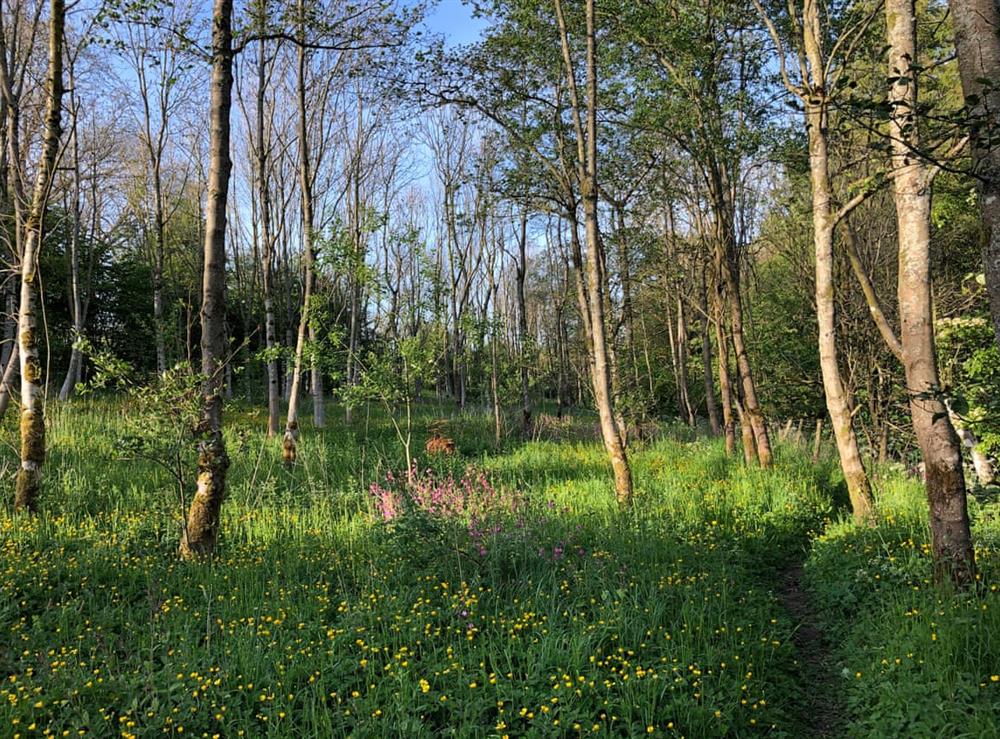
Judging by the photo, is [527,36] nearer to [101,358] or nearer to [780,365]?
[101,358]

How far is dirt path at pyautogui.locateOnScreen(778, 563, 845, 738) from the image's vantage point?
143 inches

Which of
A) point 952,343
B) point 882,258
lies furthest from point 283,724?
point 882,258

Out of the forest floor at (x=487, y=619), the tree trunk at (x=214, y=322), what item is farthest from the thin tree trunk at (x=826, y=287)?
the tree trunk at (x=214, y=322)

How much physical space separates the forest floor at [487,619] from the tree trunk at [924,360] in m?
0.42

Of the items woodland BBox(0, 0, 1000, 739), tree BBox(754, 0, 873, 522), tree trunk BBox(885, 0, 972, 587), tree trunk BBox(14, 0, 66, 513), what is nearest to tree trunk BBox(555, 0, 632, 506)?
woodland BBox(0, 0, 1000, 739)

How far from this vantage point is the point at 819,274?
22.1 feet

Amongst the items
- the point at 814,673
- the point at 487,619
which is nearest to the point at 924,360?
the point at 814,673

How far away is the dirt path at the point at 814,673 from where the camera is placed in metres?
3.62

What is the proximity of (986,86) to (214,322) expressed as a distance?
5.80 meters

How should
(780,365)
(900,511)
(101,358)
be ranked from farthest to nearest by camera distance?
(780,365) → (900,511) → (101,358)

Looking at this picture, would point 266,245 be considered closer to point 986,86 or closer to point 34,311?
point 34,311

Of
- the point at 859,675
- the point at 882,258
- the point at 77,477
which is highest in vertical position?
the point at 882,258

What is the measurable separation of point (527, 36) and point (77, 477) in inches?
379

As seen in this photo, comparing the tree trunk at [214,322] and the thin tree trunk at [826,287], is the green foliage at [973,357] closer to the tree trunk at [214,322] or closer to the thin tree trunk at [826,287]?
the thin tree trunk at [826,287]
